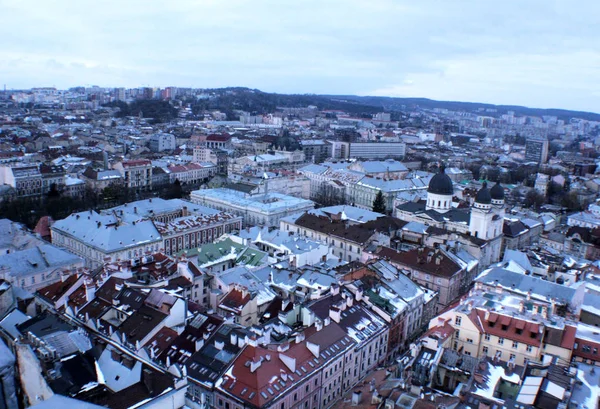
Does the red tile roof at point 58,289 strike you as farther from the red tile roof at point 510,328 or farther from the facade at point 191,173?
the facade at point 191,173

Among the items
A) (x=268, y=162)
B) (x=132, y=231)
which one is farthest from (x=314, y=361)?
(x=268, y=162)

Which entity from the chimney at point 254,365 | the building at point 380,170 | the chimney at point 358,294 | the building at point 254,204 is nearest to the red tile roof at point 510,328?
the chimney at point 358,294

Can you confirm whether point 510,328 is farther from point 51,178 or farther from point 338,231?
point 51,178

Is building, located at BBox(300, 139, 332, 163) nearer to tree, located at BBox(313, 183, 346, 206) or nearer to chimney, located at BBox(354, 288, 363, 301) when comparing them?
tree, located at BBox(313, 183, 346, 206)

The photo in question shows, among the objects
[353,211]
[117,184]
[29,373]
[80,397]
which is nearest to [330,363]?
[80,397]

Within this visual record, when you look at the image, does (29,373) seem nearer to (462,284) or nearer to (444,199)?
(462,284)

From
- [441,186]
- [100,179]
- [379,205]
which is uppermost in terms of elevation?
[441,186]

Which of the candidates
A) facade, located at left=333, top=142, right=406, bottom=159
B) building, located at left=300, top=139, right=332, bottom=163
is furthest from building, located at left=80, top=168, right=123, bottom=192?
facade, located at left=333, top=142, right=406, bottom=159

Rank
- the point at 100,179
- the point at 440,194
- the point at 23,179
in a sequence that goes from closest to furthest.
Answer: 1. the point at 440,194
2. the point at 23,179
3. the point at 100,179
